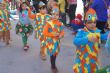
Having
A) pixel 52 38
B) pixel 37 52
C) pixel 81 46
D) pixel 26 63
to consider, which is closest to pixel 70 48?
pixel 37 52

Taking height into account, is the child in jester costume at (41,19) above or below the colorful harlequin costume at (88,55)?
above

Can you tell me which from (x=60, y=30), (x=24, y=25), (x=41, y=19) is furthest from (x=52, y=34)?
(x=24, y=25)

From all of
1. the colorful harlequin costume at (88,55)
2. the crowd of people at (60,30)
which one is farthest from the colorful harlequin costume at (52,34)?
the colorful harlequin costume at (88,55)

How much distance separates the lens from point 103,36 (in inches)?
200

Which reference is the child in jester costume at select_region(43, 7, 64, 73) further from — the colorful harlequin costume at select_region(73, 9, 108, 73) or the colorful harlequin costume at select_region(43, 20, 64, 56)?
the colorful harlequin costume at select_region(73, 9, 108, 73)

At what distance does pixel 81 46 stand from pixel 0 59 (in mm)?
3574

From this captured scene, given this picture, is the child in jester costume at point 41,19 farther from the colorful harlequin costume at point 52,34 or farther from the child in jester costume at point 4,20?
the child in jester costume at point 4,20

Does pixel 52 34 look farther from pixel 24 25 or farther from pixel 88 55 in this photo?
pixel 24 25

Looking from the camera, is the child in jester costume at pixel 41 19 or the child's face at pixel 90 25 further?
the child in jester costume at pixel 41 19

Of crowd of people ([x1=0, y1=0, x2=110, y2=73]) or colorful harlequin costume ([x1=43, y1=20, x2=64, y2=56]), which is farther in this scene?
colorful harlequin costume ([x1=43, y1=20, x2=64, y2=56])

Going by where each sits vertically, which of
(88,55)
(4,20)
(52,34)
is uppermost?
(4,20)

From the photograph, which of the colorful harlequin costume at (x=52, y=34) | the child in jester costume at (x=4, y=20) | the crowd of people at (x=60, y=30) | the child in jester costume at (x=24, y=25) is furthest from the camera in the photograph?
the child in jester costume at (x=4, y=20)

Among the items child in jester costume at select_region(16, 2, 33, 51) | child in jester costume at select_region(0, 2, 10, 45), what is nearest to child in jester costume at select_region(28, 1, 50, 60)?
child in jester costume at select_region(16, 2, 33, 51)

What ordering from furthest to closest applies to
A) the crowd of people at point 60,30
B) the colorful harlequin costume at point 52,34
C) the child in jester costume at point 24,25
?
1. the child in jester costume at point 24,25
2. the colorful harlequin costume at point 52,34
3. the crowd of people at point 60,30
